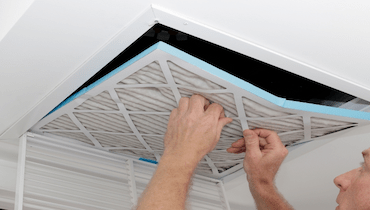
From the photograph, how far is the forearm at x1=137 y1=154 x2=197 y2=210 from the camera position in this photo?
81cm

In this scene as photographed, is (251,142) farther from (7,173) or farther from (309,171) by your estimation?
(7,173)

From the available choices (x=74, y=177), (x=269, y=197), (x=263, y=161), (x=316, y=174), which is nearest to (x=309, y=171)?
(x=316, y=174)

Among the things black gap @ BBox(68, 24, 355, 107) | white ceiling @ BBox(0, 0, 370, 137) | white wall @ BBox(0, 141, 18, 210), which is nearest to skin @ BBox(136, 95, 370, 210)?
black gap @ BBox(68, 24, 355, 107)

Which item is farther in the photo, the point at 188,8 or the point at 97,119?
the point at 97,119

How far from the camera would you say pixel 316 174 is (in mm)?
1527

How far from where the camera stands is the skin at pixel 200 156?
83cm

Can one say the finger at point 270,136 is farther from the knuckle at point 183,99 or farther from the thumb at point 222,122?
the knuckle at point 183,99

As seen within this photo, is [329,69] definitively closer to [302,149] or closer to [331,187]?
[302,149]

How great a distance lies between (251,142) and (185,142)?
0.84 feet

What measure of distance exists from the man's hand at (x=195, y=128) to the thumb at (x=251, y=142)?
135 millimetres

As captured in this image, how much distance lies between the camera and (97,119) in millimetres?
1091

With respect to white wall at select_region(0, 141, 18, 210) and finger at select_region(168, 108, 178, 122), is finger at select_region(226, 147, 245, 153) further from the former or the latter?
white wall at select_region(0, 141, 18, 210)

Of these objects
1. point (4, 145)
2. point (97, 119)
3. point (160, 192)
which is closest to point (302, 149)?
point (160, 192)

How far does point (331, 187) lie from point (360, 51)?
3.33 feet
